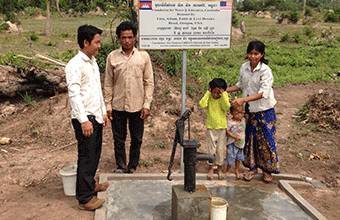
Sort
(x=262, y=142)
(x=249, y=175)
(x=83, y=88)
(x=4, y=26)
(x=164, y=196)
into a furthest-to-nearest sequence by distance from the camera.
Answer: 1. (x=4, y=26)
2. (x=249, y=175)
3. (x=262, y=142)
4. (x=164, y=196)
5. (x=83, y=88)

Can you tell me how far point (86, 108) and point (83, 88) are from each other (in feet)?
0.71

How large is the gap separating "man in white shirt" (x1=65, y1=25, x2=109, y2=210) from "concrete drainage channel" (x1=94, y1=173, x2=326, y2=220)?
263 mm

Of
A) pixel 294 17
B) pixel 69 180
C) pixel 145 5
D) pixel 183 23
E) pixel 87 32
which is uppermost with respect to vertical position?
pixel 294 17

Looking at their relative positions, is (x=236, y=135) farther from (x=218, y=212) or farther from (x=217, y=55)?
(x=217, y=55)

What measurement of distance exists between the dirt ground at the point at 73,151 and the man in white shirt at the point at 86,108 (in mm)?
325

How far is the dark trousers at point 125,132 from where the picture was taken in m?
4.16

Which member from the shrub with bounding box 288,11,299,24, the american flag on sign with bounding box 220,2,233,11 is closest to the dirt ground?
the american flag on sign with bounding box 220,2,233,11

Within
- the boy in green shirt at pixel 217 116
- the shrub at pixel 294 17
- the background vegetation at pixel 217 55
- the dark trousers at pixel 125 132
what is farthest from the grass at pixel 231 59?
the shrub at pixel 294 17

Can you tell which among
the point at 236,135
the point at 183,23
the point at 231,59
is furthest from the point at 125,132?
the point at 231,59

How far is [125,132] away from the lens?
14.0 ft

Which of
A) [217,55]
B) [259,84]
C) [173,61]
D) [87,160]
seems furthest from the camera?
[217,55]

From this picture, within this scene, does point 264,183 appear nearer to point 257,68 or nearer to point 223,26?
point 257,68

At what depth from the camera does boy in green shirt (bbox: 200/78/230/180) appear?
3.94 meters

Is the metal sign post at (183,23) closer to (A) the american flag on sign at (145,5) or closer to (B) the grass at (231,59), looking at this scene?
(A) the american flag on sign at (145,5)
